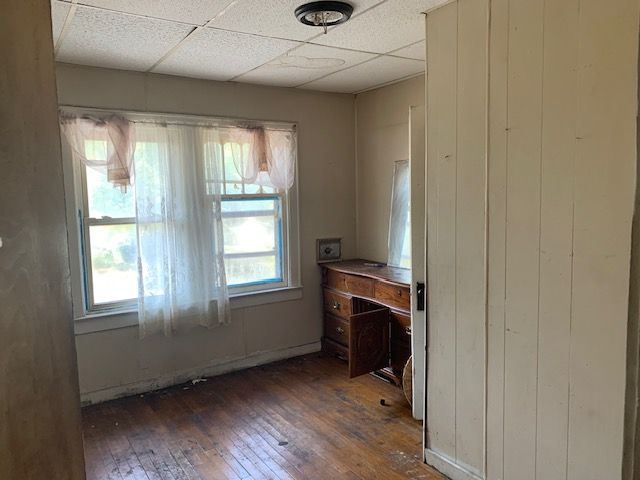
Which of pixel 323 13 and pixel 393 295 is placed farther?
pixel 393 295

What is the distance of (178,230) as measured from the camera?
140 inches

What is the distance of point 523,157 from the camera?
2.00 m

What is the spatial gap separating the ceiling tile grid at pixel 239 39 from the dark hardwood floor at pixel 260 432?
230cm

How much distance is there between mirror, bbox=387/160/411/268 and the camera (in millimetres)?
3902

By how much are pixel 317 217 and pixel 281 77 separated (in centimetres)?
124

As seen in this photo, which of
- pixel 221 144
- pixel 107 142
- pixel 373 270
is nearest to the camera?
pixel 107 142

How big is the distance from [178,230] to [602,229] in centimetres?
273

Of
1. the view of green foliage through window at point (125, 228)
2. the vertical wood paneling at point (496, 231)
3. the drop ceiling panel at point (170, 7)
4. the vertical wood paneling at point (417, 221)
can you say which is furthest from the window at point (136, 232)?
the vertical wood paneling at point (496, 231)

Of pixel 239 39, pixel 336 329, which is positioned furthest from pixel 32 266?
pixel 336 329

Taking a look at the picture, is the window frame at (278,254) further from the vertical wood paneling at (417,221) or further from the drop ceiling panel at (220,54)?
the vertical wood paneling at (417,221)

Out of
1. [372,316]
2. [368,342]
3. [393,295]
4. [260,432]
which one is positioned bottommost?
[260,432]

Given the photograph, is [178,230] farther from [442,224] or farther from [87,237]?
[442,224]

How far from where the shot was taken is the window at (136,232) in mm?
3340

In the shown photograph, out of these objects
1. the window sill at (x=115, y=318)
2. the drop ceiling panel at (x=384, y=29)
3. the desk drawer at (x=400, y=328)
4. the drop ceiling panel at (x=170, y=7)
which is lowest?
the desk drawer at (x=400, y=328)
